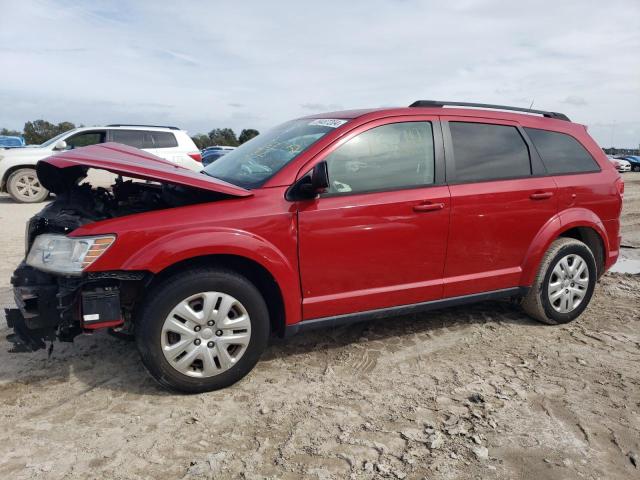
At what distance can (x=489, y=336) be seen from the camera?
399 centimetres

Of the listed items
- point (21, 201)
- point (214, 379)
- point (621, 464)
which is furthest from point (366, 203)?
point (21, 201)

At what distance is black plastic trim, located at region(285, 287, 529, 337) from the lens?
327 cm

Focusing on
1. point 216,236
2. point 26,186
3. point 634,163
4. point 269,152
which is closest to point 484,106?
point 269,152

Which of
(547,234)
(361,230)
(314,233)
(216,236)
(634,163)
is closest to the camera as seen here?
(216,236)

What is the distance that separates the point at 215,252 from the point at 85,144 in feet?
32.4

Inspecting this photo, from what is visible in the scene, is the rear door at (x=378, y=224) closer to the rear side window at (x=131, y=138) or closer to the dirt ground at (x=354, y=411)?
the dirt ground at (x=354, y=411)

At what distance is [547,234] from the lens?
3.98 metres

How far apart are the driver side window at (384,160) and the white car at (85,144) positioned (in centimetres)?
842

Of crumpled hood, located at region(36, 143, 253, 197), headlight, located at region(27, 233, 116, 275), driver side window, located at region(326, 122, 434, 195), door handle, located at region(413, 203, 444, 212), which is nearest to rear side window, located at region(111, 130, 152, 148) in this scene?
crumpled hood, located at region(36, 143, 253, 197)

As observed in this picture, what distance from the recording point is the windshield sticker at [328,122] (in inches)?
137

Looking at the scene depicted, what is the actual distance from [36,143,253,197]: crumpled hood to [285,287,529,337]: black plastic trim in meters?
0.93

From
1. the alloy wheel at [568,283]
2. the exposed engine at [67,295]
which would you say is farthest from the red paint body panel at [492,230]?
the exposed engine at [67,295]

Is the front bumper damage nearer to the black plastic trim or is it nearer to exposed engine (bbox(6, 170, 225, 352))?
exposed engine (bbox(6, 170, 225, 352))

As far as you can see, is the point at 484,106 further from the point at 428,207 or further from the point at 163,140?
the point at 163,140
